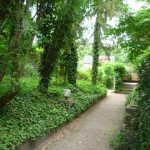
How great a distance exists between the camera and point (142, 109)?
5.62 m

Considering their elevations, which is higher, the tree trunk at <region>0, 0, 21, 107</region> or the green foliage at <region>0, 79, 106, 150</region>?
the tree trunk at <region>0, 0, 21, 107</region>

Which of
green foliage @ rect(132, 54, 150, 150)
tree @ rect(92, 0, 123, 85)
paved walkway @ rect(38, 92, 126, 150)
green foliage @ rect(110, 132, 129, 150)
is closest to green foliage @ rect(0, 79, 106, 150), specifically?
paved walkway @ rect(38, 92, 126, 150)

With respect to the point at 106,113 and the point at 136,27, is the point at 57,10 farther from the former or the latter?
the point at 106,113

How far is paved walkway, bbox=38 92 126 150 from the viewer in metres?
7.44

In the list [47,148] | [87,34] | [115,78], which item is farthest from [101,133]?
[115,78]

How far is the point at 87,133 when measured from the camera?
8.89 m

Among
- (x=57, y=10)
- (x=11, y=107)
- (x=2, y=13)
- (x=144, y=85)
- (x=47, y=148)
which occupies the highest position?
(x=57, y=10)

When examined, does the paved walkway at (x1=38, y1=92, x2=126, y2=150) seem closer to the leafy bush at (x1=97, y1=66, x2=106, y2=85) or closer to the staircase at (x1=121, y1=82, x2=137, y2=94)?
the staircase at (x1=121, y1=82, x2=137, y2=94)

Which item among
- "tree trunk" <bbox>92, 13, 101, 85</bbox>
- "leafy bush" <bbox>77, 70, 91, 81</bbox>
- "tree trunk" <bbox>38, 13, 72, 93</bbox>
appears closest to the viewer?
"tree trunk" <bbox>38, 13, 72, 93</bbox>

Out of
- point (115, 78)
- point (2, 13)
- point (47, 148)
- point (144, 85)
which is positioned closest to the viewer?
point (144, 85)

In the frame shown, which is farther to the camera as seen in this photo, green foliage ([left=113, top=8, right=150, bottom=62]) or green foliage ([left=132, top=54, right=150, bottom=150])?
green foliage ([left=113, top=8, right=150, bottom=62])

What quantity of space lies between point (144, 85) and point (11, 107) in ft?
13.1

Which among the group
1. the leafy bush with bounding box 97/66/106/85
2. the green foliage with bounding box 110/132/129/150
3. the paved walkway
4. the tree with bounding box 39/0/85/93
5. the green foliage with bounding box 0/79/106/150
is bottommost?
the paved walkway

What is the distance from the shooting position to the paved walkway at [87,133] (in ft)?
24.4
